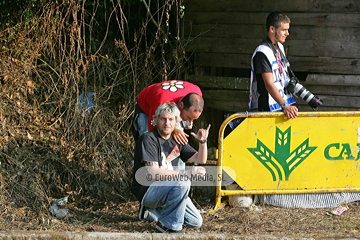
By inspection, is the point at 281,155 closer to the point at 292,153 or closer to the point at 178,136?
the point at 292,153

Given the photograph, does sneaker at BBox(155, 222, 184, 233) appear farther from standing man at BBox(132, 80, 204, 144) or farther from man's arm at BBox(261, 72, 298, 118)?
man's arm at BBox(261, 72, 298, 118)

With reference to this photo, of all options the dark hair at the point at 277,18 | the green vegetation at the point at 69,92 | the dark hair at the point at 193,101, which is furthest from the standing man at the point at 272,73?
the green vegetation at the point at 69,92

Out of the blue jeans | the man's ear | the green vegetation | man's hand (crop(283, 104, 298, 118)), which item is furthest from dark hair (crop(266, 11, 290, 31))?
the blue jeans

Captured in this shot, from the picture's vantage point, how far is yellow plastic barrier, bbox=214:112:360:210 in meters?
5.03

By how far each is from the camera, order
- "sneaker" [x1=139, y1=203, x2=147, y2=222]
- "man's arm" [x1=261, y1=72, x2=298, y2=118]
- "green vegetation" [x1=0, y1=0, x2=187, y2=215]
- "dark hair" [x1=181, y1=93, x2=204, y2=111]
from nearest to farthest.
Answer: "dark hair" [x1=181, y1=93, x2=204, y2=111], "sneaker" [x1=139, y1=203, x2=147, y2=222], "man's arm" [x1=261, y1=72, x2=298, y2=118], "green vegetation" [x1=0, y1=0, x2=187, y2=215]

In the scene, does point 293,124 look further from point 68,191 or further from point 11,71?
point 11,71

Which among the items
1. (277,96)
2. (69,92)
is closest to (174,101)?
(277,96)

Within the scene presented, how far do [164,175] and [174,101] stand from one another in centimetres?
77

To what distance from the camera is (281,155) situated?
5.11 meters

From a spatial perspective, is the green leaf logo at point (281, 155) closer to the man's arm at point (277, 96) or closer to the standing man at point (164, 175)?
the man's arm at point (277, 96)

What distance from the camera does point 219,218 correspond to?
4.99m

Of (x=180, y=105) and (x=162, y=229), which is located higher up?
(x=180, y=105)

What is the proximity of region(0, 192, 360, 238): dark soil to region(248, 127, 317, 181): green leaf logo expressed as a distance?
0.43 metres

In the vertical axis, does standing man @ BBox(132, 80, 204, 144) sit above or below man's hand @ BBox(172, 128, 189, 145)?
above
